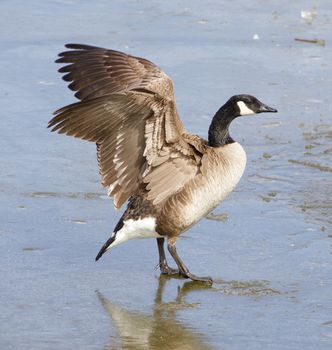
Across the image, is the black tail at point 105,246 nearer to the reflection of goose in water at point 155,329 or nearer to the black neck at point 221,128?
the reflection of goose in water at point 155,329

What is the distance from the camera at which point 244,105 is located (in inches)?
255

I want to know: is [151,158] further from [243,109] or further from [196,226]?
[196,226]

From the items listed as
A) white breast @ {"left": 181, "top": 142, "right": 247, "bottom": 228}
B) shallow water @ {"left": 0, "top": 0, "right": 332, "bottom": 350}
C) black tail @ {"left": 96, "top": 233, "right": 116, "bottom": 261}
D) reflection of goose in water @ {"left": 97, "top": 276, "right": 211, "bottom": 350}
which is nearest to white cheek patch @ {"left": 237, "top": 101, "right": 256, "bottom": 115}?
white breast @ {"left": 181, "top": 142, "right": 247, "bottom": 228}

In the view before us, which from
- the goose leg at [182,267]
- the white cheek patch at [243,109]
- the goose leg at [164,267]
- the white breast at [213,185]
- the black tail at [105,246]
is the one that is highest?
the white cheek patch at [243,109]

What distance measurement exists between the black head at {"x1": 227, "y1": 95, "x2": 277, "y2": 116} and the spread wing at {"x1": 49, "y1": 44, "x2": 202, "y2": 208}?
37 cm

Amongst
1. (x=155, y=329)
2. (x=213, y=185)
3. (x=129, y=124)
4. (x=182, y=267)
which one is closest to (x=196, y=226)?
(x=213, y=185)

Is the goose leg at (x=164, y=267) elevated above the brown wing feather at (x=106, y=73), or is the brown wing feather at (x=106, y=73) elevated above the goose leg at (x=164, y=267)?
the brown wing feather at (x=106, y=73)

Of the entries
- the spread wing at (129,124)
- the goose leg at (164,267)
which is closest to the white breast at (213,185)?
the spread wing at (129,124)

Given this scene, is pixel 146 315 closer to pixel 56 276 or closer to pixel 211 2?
pixel 56 276

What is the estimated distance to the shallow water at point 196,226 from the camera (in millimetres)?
5211

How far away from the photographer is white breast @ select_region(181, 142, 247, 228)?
6141 millimetres

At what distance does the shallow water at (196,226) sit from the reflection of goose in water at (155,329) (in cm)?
1

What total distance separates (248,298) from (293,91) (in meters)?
4.24

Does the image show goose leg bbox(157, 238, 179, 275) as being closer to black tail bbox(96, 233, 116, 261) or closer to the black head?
black tail bbox(96, 233, 116, 261)
